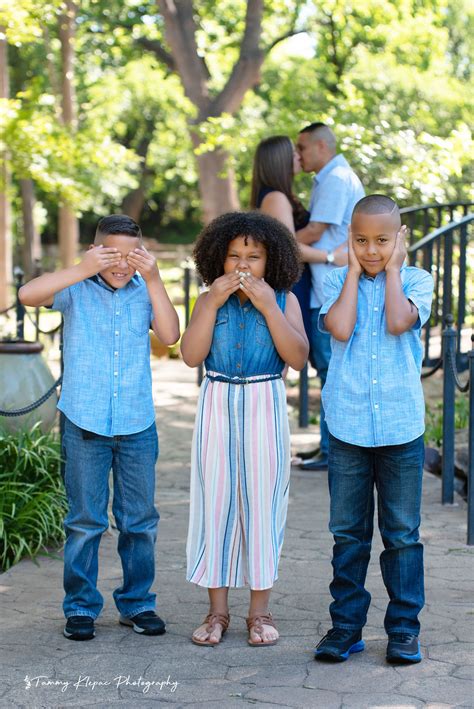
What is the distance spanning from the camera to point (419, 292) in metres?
3.58

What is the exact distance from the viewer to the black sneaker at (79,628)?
151 inches

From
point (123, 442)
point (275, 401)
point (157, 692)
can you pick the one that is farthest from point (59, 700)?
point (275, 401)

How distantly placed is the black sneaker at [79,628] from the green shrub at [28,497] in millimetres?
1009

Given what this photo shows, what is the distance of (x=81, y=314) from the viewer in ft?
12.6

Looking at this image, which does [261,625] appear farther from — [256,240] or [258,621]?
[256,240]

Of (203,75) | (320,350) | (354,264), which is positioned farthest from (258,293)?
(203,75)

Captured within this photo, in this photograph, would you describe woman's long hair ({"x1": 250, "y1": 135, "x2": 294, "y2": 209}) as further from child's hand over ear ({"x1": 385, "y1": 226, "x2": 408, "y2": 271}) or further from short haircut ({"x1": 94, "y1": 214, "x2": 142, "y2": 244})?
child's hand over ear ({"x1": 385, "y1": 226, "x2": 408, "y2": 271})

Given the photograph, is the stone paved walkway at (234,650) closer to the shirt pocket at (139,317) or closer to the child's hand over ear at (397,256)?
the shirt pocket at (139,317)

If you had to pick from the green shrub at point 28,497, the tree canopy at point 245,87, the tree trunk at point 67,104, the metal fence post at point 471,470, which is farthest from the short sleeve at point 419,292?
the tree trunk at point 67,104

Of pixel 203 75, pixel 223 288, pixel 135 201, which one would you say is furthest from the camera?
pixel 135 201

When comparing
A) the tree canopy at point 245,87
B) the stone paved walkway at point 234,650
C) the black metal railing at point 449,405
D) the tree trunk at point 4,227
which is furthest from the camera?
the tree trunk at point 4,227

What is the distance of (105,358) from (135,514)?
23.2 inches

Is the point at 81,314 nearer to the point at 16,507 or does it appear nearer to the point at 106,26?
the point at 16,507

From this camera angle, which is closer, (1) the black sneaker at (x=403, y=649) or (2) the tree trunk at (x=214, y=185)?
(1) the black sneaker at (x=403, y=649)
